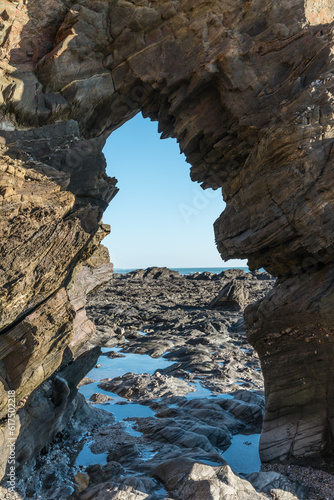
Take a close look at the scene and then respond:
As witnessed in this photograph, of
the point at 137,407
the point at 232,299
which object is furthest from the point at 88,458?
the point at 232,299

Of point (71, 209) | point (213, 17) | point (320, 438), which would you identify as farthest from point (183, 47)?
point (320, 438)

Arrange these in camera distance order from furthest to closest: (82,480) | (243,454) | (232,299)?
(232,299) < (243,454) < (82,480)

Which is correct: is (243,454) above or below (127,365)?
below

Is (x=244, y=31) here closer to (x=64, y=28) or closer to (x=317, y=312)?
(x=64, y=28)

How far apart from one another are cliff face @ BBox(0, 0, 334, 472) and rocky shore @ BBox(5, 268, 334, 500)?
232 cm

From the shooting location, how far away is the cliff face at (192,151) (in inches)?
460

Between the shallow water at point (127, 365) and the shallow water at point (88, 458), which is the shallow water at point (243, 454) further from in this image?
the shallow water at point (127, 365)

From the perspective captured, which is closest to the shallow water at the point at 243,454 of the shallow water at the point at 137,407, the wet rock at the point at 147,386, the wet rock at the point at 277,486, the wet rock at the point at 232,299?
the shallow water at the point at 137,407

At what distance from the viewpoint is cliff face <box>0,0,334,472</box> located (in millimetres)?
11688

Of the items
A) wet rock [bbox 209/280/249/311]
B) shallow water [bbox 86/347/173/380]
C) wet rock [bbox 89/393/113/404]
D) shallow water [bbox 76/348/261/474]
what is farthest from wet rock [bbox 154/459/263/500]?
wet rock [bbox 209/280/249/311]

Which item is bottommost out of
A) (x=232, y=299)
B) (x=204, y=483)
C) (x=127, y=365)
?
(x=204, y=483)

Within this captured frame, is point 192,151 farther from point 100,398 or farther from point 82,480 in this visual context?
point 100,398

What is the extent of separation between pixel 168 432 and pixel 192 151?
13523 millimetres

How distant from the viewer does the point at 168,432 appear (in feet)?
50.8
